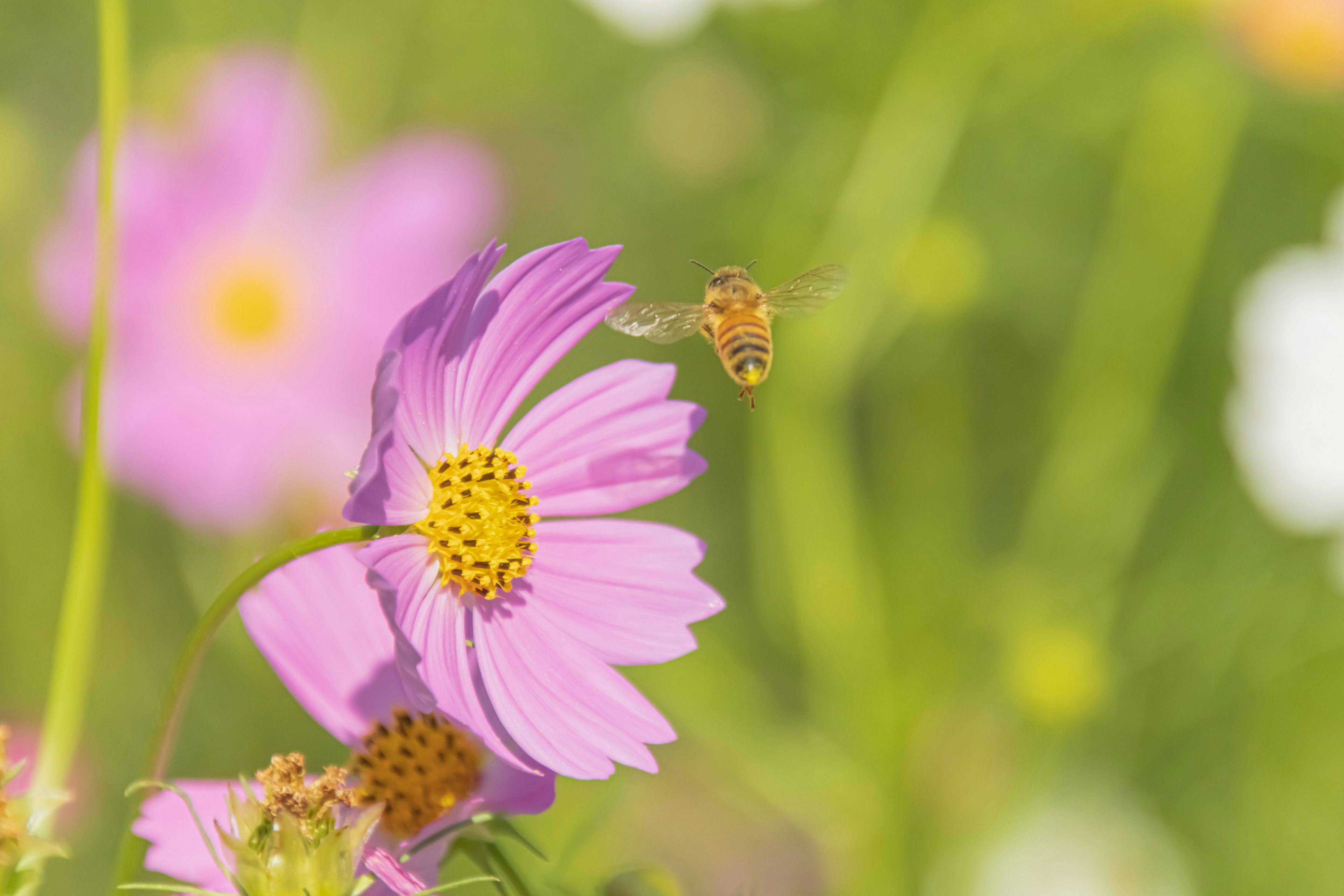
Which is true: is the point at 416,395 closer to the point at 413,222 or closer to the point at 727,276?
the point at 727,276

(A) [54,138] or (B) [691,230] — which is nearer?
(A) [54,138]

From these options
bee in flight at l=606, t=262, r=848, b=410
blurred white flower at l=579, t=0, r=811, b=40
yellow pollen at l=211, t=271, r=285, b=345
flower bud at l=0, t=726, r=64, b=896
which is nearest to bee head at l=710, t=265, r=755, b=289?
bee in flight at l=606, t=262, r=848, b=410

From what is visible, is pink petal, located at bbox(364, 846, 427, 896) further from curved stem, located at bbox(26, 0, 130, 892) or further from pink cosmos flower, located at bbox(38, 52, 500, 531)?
pink cosmos flower, located at bbox(38, 52, 500, 531)

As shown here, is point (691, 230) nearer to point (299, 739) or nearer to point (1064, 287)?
point (1064, 287)

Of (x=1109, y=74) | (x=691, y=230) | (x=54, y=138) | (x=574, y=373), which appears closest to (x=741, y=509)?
(x=574, y=373)

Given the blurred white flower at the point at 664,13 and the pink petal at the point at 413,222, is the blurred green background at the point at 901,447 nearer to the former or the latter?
the blurred white flower at the point at 664,13

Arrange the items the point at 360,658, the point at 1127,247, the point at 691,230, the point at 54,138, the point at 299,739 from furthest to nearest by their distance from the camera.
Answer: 1. the point at 691,230
2. the point at 54,138
3. the point at 1127,247
4. the point at 299,739
5. the point at 360,658
